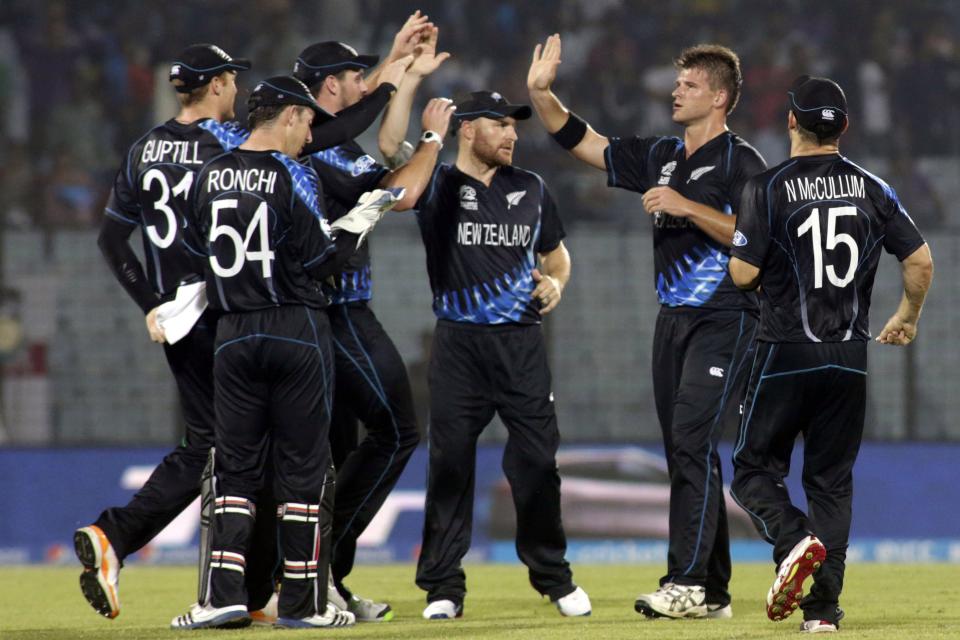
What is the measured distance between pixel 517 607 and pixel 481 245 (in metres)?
1.61

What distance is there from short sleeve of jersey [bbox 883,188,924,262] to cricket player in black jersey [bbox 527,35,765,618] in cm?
75

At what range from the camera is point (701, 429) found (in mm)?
6188

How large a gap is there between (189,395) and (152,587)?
2252 millimetres

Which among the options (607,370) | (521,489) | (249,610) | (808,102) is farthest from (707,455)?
(607,370)

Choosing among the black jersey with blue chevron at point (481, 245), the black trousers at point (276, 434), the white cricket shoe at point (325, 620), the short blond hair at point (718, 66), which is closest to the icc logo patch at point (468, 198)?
A: the black jersey with blue chevron at point (481, 245)

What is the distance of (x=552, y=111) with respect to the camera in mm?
6715

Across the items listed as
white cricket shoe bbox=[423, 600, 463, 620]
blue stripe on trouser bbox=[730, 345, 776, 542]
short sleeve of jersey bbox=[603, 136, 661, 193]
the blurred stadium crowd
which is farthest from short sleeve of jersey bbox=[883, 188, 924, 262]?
the blurred stadium crowd

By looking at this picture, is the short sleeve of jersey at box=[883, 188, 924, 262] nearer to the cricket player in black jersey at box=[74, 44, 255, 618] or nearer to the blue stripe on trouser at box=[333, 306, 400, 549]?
the blue stripe on trouser at box=[333, 306, 400, 549]

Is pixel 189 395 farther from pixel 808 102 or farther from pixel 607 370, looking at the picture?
pixel 607 370

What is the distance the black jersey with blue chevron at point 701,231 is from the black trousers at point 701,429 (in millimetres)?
68

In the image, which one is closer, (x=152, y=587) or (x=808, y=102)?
(x=808, y=102)

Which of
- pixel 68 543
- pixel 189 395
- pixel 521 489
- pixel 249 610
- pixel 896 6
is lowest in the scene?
pixel 68 543

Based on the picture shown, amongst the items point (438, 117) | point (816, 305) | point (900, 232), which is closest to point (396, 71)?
point (438, 117)

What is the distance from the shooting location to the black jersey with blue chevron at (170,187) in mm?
6102
